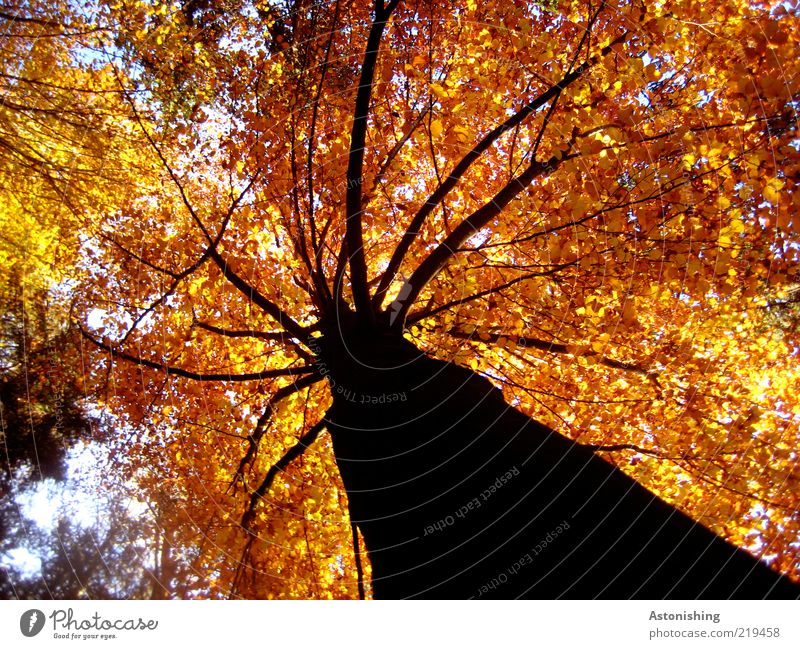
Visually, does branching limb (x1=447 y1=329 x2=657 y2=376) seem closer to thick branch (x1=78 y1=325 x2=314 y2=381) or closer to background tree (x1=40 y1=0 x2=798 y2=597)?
background tree (x1=40 y1=0 x2=798 y2=597)

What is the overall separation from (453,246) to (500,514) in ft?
8.32

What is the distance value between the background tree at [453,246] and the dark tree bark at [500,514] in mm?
1033

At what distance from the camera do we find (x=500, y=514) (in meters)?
2.85

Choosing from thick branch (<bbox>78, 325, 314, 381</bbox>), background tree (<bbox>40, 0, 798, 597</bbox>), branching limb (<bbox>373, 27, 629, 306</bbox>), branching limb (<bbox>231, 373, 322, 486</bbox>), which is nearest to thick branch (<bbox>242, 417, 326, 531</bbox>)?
background tree (<bbox>40, 0, 798, 597</bbox>)

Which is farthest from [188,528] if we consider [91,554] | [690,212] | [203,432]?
[690,212]

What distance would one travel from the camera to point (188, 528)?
20.2 ft

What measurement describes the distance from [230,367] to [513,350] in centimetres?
429

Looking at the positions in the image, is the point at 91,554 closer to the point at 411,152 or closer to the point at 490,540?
the point at 490,540

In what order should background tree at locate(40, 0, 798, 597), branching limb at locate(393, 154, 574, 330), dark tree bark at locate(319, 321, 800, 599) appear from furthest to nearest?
background tree at locate(40, 0, 798, 597) < branching limb at locate(393, 154, 574, 330) < dark tree bark at locate(319, 321, 800, 599)

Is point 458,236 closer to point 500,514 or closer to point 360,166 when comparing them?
point 360,166

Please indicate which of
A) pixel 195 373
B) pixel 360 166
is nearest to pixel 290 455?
pixel 195 373

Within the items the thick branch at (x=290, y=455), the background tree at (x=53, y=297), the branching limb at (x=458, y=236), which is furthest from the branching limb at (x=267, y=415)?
the branching limb at (x=458, y=236)

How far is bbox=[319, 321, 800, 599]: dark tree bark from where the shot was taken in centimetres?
263

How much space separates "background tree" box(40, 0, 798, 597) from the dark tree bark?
1033 millimetres
